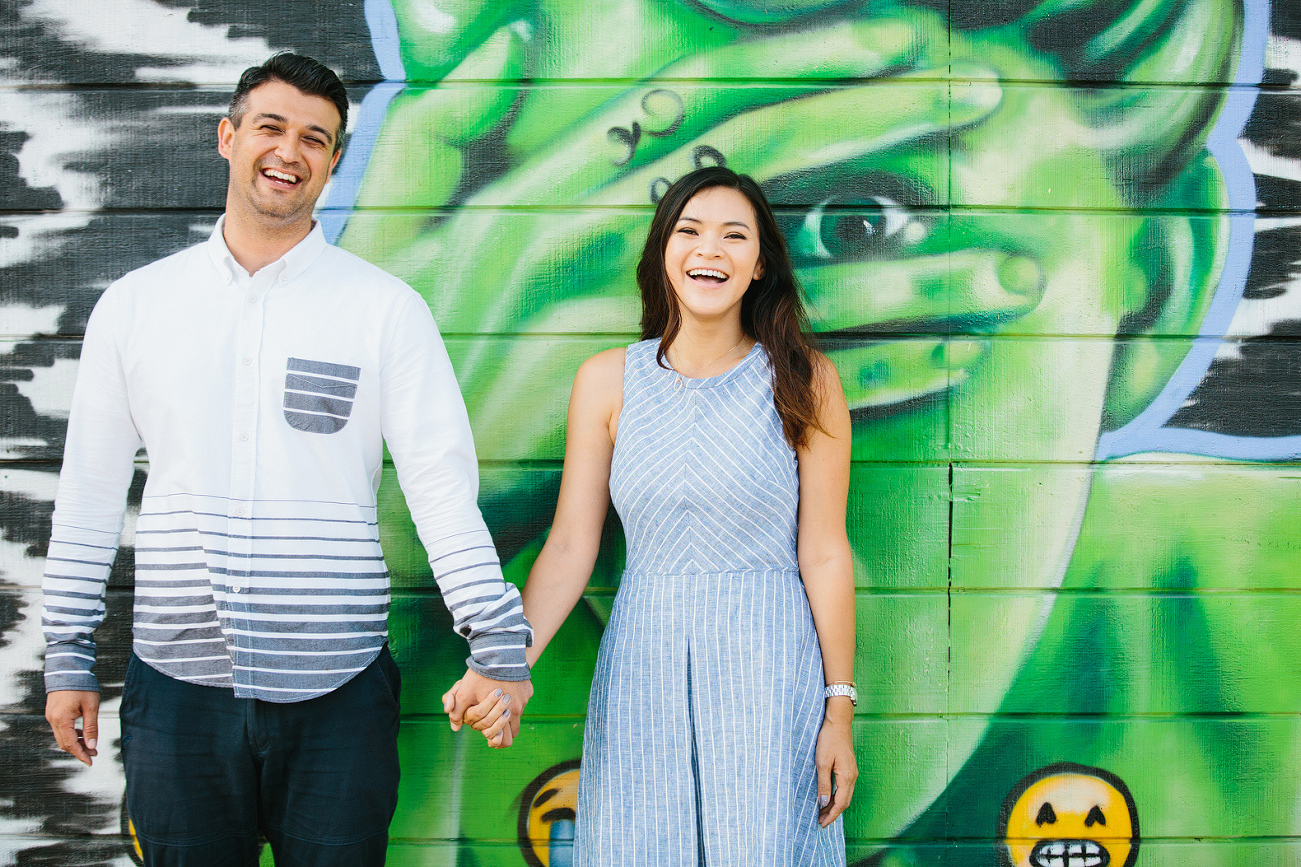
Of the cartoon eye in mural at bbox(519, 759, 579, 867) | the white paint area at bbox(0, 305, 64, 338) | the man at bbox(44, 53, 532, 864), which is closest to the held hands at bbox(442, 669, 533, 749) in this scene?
the man at bbox(44, 53, 532, 864)

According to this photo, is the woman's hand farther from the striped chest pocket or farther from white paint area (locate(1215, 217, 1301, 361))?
white paint area (locate(1215, 217, 1301, 361))

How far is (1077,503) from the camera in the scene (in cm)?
204

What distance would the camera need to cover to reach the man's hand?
1.51 metres

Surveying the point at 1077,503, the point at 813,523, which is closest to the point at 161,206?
the point at 813,523

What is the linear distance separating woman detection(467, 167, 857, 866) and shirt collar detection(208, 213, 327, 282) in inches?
23.7

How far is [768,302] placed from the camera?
181cm

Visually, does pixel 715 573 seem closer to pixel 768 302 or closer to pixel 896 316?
pixel 768 302

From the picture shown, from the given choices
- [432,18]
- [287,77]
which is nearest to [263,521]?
[287,77]

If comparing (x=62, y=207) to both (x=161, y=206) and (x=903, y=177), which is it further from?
(x=903, y=177)

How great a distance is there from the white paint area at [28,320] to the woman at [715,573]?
4.33 ft

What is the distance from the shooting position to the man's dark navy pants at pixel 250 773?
1443 mm

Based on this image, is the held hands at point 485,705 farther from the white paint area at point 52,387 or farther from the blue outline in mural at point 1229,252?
the blue outline in mural at point 1229,252

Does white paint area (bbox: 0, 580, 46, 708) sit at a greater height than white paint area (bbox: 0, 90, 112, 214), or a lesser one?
lesser

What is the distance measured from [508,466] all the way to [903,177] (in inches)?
46.7
